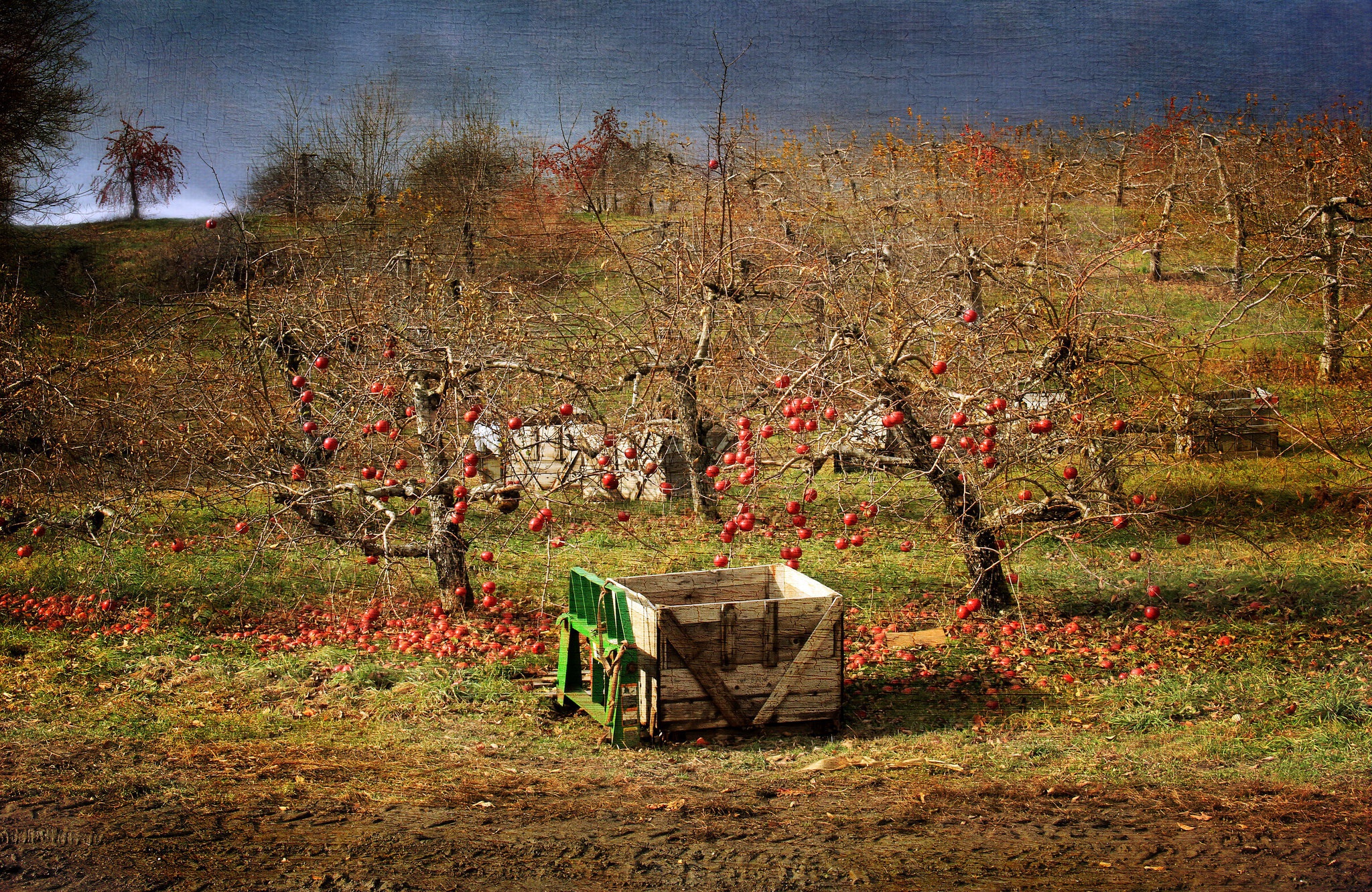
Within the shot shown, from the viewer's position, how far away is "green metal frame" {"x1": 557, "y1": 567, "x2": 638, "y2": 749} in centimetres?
359

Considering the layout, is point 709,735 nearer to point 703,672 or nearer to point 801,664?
point 703,672

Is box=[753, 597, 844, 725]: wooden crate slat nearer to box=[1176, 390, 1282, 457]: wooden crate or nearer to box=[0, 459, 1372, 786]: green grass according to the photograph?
box=[0, 459, 1372, 786]: green grass

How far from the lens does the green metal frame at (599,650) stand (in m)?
3.59

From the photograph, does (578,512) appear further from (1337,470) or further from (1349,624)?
(1337,470)

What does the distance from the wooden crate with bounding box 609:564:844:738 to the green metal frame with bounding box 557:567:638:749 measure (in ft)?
0.17

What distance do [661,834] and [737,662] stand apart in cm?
99

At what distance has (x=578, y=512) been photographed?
775cm

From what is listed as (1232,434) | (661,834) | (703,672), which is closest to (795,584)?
(703,672)

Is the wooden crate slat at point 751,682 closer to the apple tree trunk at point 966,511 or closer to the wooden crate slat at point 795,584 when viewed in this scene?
the wooden crate slat at point 795,584

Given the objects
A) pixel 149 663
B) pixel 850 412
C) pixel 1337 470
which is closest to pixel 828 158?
pixel 1337 470

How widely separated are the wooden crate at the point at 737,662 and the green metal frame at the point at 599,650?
0.05 metres

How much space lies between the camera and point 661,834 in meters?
2.70

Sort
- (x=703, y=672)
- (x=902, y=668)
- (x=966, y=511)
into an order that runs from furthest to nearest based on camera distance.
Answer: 1. (x=966, y=511)
2. (x=902, y=668)
3. (x=703, y=672)

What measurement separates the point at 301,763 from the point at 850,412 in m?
2.65
